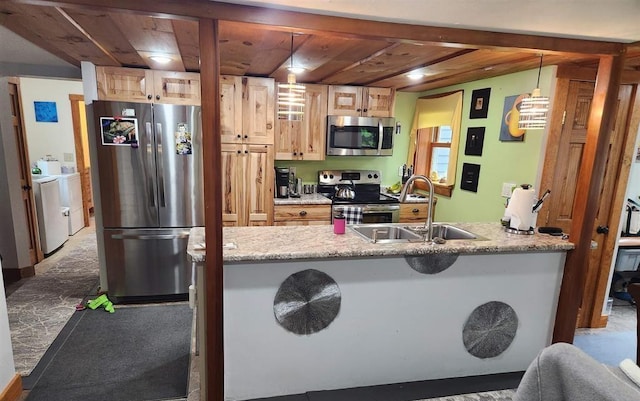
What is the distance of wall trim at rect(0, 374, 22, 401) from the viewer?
6.52 ft

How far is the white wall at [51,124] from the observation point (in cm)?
561

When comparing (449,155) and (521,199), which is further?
(449,155)

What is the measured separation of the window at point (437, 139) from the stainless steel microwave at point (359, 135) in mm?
500

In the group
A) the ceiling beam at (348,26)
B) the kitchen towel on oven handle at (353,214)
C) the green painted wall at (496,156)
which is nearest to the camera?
the ceiling beam at (348,26)

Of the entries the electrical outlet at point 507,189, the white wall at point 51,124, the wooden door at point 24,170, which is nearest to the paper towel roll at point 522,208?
the electrical outlet at point 507,189

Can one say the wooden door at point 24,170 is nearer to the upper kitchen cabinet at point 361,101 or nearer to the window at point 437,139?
the upper kitchen cabinet at point 361,101

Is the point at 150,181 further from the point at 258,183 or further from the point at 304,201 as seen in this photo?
the point at 304,201

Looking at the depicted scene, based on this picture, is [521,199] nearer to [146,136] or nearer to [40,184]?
[146,136]

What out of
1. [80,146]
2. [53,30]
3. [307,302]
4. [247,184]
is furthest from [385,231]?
[80,146]

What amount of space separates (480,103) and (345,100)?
4.69ft

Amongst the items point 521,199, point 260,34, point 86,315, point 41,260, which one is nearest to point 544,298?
point 521,199

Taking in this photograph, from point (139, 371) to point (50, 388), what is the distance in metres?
0.50

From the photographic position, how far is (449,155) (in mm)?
4020

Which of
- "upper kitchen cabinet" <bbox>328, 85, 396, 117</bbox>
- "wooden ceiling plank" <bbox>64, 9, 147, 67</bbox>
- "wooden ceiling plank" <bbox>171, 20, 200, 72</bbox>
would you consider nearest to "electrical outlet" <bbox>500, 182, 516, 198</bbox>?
"upper kitchen cabinet" <bbox>328, 85, 396, 117</bbox>
